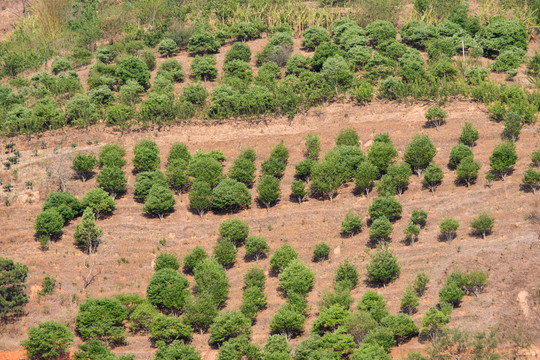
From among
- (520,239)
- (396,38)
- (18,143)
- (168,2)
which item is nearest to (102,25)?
(168,2)

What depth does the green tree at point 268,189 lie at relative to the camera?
4028 inches

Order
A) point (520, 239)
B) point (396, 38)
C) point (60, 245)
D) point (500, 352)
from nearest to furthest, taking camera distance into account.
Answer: point (500, 352) → point (520, 239) → point (60, 245) → point (396, 38)

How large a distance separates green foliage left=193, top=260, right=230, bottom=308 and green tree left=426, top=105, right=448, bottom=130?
125 feet

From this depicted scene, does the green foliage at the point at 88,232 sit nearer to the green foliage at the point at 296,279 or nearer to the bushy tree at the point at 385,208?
the green foliage at the point at 296,279

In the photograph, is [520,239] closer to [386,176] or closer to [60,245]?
[386,176]

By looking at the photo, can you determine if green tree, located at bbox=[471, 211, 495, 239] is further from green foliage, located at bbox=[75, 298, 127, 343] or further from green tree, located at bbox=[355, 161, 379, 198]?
green foliage, located at bbox=[75, 298, 127, 343]

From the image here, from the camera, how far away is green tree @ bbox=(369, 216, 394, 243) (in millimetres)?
92688

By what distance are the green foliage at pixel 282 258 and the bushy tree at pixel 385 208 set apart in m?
10.8

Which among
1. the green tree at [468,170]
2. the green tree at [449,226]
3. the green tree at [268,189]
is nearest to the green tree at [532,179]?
the green tree at [468,170]

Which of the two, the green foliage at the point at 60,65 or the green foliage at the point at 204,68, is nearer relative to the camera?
the green foliage at the point at 204,68

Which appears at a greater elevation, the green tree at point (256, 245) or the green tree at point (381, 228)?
the green tree at point (381, 228)

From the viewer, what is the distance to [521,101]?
10881 centimetres

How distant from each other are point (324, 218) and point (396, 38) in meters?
51.4

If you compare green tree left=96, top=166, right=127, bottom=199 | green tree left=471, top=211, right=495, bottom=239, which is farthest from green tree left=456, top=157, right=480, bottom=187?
green tree left=96, top=166, right=127, bottom=199
